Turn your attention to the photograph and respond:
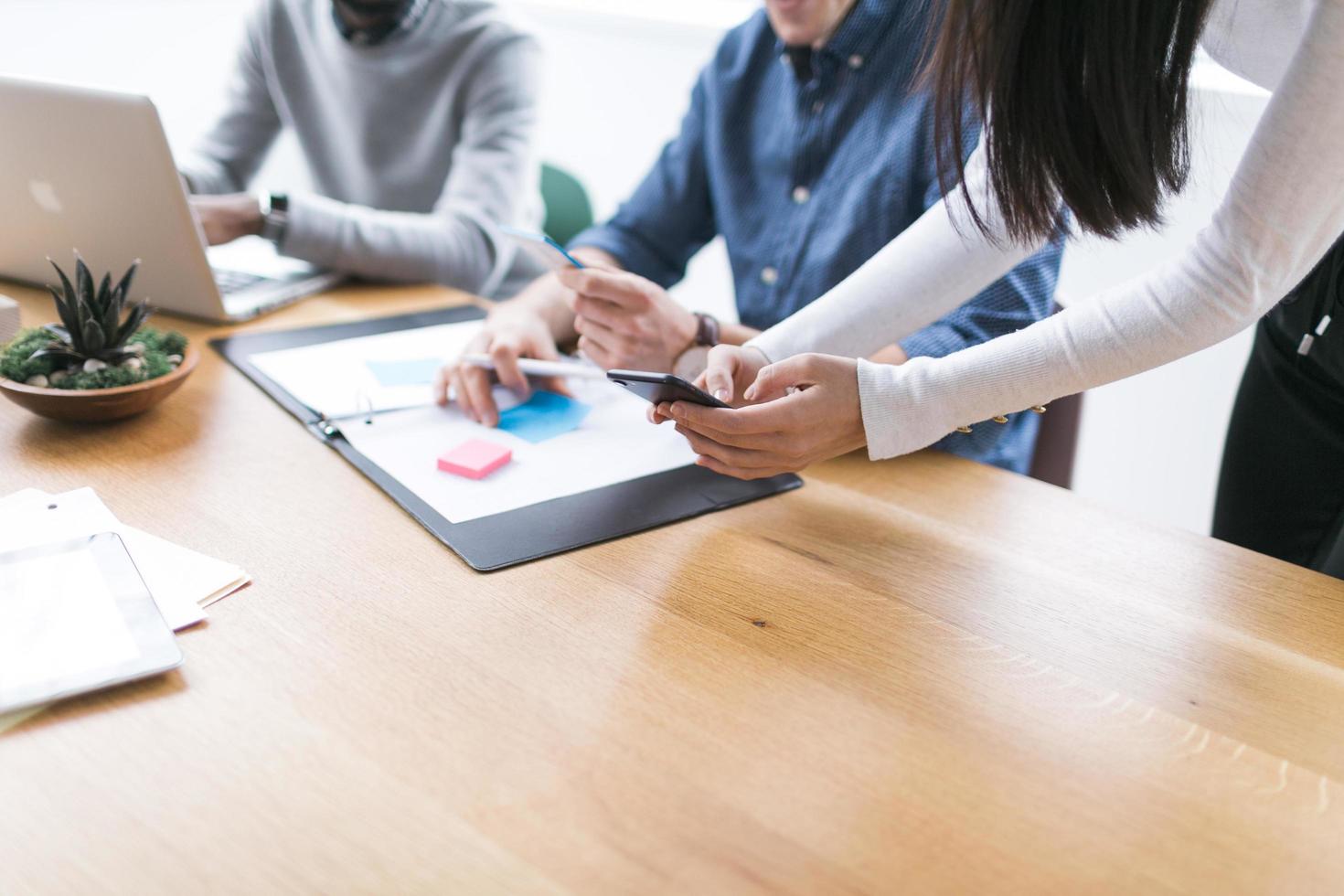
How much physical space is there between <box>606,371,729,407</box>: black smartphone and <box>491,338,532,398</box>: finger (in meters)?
0.27

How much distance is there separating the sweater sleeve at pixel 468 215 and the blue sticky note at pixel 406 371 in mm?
350

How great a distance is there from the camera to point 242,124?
181cm

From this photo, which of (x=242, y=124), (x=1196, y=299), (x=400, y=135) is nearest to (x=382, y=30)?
(x=400, y=135)

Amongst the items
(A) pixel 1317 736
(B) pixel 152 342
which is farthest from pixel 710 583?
(B) pixel 152 342

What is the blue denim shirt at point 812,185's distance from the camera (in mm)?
1132

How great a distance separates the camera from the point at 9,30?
236cm

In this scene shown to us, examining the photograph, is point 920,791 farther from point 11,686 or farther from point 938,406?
point 11,686

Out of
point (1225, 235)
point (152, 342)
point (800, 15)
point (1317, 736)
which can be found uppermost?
point (800, 15)

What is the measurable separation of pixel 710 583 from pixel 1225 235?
44 centimetres

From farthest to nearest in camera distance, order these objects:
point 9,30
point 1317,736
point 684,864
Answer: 1. point 9,30
2. point 1317,736
3. point 684,864

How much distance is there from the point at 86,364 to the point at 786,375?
0.67 m

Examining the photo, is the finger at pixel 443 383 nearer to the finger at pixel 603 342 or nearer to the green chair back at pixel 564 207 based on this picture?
the finger at pixel 603 342

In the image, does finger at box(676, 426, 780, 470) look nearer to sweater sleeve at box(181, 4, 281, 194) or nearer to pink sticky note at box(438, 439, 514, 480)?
pink sticky note at box(438, 439, 514, 480)

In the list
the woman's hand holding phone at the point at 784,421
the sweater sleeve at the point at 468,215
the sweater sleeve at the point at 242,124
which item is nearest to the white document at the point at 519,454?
the woman's hand holding phone at the point at 784,421
